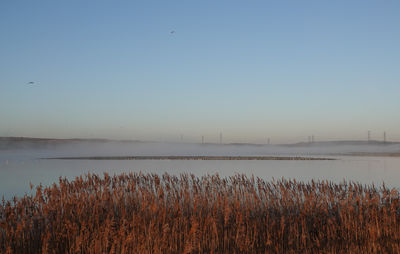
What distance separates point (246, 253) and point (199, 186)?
6464mm

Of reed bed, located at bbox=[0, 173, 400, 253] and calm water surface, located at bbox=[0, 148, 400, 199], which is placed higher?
reed bed, located at bbox=[0, 173, 400, 253]

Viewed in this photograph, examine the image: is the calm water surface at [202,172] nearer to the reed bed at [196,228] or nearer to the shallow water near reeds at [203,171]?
the shallow water near reeds at [203,171]

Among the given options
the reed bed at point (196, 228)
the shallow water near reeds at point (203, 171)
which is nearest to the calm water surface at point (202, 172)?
the shallow water near reeds at point (203, 171)

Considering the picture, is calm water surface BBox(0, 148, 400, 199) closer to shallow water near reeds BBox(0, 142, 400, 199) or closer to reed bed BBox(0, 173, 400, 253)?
shallow water near reeds BBox(0, 142, 400, 199)

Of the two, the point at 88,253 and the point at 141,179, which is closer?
the point at 88,253

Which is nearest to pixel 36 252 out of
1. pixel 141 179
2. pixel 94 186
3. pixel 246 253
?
pixel 246 253

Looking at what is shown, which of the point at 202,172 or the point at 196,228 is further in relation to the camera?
the point at 202,172

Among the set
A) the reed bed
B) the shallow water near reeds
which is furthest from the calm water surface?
the reed bed

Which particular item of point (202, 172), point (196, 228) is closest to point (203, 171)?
point (202, 172)

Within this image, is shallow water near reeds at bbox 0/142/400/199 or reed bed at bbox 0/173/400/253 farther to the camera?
shallow water near reeds at bbox 0/142/400/199

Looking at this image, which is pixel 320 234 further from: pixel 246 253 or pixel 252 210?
pixel 252 210

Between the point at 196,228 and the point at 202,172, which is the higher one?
the point at 196,228

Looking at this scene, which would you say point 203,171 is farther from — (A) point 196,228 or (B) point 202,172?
(A) point 196,228

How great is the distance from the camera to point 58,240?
9.57m
